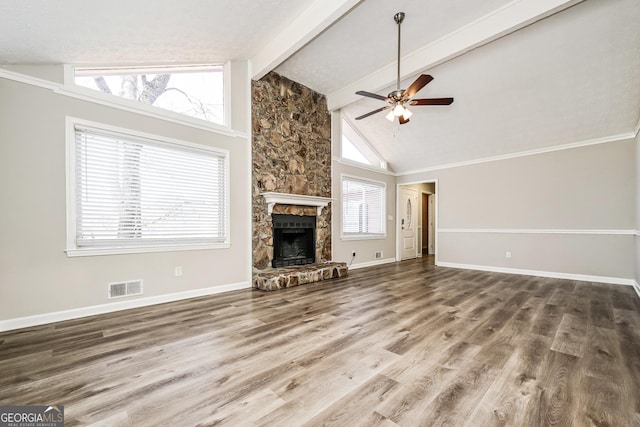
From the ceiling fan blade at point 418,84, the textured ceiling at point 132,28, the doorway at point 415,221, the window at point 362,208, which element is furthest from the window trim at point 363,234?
the textured ceiling at point 132,28

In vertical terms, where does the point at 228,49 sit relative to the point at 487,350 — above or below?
above

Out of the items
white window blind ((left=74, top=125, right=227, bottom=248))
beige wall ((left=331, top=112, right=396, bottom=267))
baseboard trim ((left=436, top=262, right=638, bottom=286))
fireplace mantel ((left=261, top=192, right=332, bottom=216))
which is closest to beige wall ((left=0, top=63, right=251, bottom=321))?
white window blind ((left=74, top=125, right=227, bottom=248))

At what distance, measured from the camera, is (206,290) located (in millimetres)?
3820

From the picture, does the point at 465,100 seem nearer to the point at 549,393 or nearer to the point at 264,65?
the point at 264,65

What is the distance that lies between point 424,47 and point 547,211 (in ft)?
12.8

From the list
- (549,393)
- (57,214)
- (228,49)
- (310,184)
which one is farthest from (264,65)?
(549,393)

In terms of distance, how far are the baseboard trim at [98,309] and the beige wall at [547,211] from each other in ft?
17.4

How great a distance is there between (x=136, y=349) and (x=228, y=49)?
12.3ft

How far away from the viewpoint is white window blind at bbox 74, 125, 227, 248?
301 cm

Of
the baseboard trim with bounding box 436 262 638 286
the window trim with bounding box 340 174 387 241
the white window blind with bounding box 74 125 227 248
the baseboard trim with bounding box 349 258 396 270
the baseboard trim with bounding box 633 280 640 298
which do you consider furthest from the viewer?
the baseboard trim with bounding box 349 258 396 270

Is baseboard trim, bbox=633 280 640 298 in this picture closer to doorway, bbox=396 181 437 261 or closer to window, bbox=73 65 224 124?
doorway, bbox=396 181 437 261

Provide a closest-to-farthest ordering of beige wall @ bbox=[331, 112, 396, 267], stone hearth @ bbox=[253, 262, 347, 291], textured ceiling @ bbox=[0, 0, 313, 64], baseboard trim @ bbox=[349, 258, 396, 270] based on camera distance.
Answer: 1. textured ceiling @ bbox=[0, 0, 313, 64]
2. stone hearth @ bbox=[253, 262, 347, 291]
3. beige wall @ bbox=[331, 112, 396, 267]
4. baseboard trim @ bbox=[349, 258, 396, 270]

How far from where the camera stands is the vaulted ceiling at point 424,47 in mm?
2562

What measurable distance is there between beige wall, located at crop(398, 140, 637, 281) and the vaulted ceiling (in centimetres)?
42
